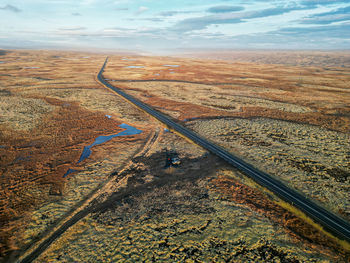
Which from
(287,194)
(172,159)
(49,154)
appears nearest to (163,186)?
(172,159)

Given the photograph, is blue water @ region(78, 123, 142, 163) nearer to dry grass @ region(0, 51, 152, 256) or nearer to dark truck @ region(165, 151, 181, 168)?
dry grass @ region(0, 51, 152, 256)

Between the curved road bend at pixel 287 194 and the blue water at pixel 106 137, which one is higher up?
the blue water at pixel 106 137

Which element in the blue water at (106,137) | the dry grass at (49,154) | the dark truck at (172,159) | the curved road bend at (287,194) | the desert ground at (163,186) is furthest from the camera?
the blue water at (106,137)

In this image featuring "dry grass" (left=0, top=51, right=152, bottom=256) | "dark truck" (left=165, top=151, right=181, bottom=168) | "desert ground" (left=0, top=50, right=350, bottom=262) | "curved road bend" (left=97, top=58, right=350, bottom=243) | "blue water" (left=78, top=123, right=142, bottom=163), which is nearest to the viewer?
"desert ground" (left=0, top=50, right=350, bottom=262)

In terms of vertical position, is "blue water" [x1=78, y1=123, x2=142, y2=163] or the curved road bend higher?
"blue water" [x1=78, y1=123, x2=142, y2=163]

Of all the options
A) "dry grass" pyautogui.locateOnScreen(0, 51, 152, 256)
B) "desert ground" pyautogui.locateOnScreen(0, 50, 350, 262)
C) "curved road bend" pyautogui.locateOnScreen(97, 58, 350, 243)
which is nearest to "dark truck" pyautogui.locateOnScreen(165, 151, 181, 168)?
"desert ground" pyautogui.locateOnScreen(0, 50, 350, 262)

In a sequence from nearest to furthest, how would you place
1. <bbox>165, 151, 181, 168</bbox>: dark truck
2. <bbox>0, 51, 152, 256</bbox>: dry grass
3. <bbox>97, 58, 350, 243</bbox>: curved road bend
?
<bbox>97, 58, 350, 243</bbox>: curved road bend < <bbox>0, 51, 152, 256</bbox>: dry grass < <bbox>165, 151, 181, 168</bbox>: dark truck

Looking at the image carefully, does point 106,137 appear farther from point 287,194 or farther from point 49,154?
point 287,194

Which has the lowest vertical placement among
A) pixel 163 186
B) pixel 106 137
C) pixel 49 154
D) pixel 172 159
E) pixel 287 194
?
pixel 287 194

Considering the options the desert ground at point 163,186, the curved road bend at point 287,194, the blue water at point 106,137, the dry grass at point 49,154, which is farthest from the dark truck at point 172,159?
the blue water at point 106,137

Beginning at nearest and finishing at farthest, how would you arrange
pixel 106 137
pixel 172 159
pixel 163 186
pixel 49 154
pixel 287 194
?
pixel 287 194 < pixel 163 186 < pixel 172 159 < pixel 49 154 < pixel 106 137

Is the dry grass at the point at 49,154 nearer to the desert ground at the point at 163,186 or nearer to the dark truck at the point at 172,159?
the desert ground at the point at 163,186

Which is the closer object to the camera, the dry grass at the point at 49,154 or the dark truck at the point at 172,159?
the dry grass at the point at 49,154
